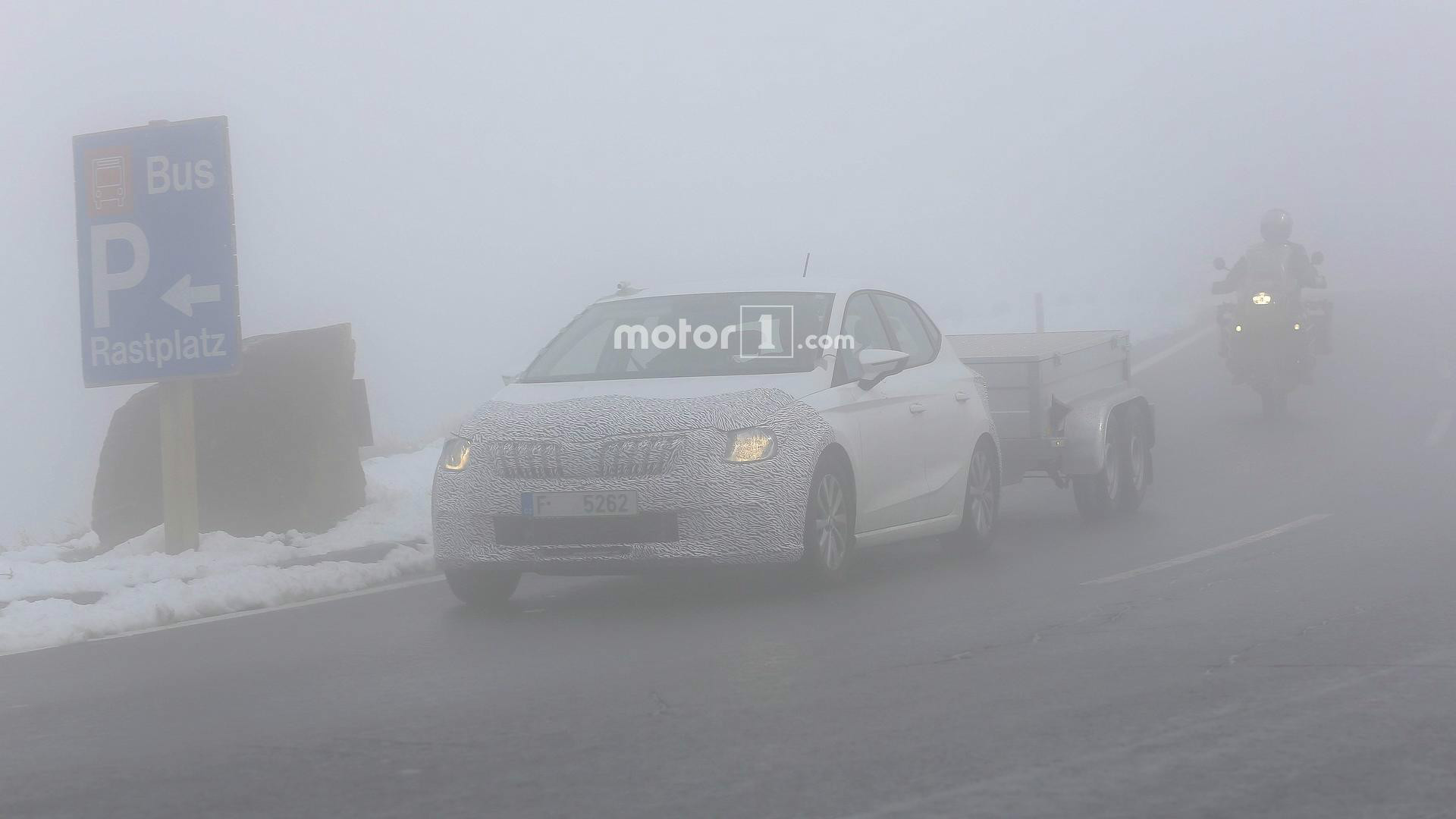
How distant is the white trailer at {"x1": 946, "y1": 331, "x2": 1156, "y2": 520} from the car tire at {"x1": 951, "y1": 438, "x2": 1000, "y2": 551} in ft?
1.81

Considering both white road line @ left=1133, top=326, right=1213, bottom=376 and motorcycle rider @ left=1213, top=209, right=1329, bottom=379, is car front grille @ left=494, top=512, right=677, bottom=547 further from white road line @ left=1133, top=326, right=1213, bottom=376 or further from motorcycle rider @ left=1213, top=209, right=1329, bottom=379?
white road line @ left=1133, top=326, right=1213, bottom=376

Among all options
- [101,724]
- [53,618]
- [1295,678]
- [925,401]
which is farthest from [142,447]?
[1295,678]

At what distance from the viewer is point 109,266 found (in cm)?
1066

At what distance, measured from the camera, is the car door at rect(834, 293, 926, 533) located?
29.3 feet

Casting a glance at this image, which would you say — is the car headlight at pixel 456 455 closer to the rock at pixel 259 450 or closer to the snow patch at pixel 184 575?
the snow patch at pixel 184 575

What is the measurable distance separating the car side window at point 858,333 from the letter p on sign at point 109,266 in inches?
175

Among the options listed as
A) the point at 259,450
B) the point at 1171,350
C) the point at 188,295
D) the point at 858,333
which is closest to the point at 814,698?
the point at 858,333

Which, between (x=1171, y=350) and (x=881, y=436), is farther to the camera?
(x=1171, y=350)

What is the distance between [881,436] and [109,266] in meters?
5.04

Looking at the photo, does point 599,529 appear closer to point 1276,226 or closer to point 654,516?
point 654,516

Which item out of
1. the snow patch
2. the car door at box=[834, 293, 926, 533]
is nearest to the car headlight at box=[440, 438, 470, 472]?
the snow patch

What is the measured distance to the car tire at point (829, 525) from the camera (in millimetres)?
8250

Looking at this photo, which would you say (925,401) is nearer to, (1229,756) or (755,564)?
(755,564)

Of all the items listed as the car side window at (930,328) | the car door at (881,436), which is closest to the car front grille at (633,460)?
the car door at (881,436)
